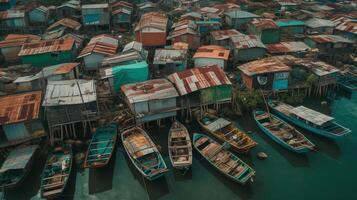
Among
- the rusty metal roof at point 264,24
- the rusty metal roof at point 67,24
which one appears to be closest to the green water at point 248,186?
the rusty metal roof at point 264,24

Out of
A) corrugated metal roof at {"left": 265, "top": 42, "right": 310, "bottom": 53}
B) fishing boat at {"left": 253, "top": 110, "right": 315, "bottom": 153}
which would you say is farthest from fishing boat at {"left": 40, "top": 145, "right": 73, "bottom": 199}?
corrugated metal roof at {"left": 265, "top": 42, "right": 310, "bottom": 53}

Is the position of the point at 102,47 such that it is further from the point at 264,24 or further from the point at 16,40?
the point at 264,24

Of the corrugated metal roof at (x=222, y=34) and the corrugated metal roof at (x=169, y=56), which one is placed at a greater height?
the corrugated metal roof at (x=222, y=34)

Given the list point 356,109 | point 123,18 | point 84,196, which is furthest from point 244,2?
point 84,196

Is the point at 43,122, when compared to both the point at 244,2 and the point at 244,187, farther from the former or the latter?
the point at 244,2

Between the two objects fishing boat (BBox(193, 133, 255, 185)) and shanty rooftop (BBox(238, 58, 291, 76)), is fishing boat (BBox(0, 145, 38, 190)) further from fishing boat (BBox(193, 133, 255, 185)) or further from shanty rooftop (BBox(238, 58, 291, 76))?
shanty rooftop (BBox(238, 58, 291, 76))

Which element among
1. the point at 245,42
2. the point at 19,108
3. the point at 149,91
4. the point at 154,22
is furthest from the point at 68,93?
the point at 245,42

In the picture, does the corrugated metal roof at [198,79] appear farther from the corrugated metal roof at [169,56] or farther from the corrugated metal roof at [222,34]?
the corrugated metal roof at [222,34]

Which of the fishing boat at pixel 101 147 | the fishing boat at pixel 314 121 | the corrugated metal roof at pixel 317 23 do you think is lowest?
the fishing boat at pixel 101 147
